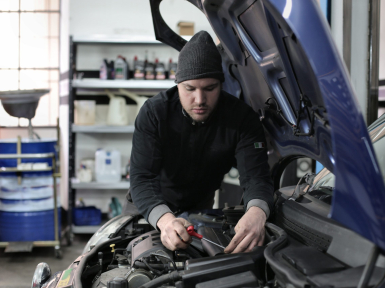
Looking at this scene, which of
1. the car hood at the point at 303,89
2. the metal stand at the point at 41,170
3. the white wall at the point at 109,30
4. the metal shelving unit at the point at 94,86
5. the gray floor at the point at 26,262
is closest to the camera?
the car hood at the point at 303,89

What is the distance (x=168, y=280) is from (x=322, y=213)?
0.47 meters

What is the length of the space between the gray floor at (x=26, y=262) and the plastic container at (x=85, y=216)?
0.69 ft

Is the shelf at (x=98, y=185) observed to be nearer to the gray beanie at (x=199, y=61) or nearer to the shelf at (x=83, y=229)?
the shelf at (x=83, y=229)

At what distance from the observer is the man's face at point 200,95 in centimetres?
143

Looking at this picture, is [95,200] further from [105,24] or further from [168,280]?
[168,280]

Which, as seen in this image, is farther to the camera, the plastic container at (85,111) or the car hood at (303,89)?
the plastic container at (85,111)

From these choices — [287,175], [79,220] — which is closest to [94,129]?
[79,220]

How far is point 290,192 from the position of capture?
146 cm

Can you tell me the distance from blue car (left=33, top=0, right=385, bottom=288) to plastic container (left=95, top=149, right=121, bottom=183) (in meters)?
2.57

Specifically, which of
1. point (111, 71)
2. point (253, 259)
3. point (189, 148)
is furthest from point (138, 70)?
point (253, 259)

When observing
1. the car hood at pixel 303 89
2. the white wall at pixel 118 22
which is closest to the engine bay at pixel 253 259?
the car hood at pixel 303 89

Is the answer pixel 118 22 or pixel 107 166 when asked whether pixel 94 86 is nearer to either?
pixel 107 166

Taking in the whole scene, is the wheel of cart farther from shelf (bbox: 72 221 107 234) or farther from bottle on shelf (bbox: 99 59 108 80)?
bottle on shelf (bbox: 99 59 108 80)

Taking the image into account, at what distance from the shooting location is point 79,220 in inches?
165
